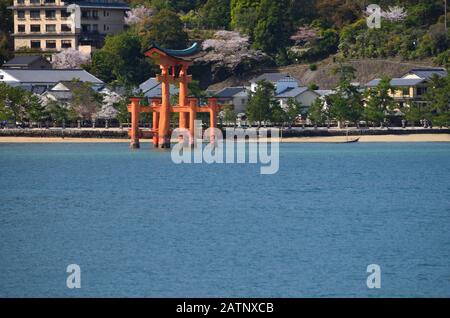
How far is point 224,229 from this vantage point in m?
41.6

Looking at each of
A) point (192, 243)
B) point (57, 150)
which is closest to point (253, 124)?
point (57, 150)

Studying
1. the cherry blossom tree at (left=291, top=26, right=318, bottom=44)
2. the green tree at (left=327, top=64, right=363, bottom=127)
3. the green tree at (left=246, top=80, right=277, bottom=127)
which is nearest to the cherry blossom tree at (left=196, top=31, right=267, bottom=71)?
the cherry blossom tree at (left=291, top=26, right=318, bottom=44)

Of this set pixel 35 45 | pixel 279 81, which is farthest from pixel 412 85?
pixel 35 45

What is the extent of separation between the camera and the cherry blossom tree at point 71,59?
378ft

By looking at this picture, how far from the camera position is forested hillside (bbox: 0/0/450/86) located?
10950cm

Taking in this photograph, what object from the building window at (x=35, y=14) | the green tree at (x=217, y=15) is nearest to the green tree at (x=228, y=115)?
the green tree at (x=217, y=15)

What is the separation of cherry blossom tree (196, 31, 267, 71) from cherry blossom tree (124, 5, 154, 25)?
984 cm

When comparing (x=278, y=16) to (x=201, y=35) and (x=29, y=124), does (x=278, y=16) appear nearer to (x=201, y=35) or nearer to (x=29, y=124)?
(x=201, y=35)

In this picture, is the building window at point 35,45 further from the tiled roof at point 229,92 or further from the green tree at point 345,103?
the green tree at point 345,103

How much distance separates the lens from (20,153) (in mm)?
82562

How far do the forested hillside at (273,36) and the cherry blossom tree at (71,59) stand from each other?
2.22 m

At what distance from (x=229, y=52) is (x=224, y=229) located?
72.1 m
